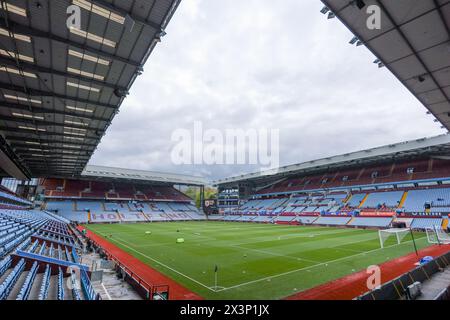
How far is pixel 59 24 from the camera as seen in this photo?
9.77m

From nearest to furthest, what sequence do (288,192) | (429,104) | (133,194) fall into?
1. (429,104)
2. (288,192)
3. (133,194)

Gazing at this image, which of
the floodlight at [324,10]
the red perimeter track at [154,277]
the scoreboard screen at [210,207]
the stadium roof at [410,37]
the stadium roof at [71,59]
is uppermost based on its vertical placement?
the stadium roof at [71,59]

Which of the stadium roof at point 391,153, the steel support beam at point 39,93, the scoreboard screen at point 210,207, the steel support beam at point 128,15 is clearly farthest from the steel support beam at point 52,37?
the scoreboard screen at point 210,207

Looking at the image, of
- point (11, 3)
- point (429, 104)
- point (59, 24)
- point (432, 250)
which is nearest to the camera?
point (11, 3)

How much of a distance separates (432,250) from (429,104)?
51.3 feet

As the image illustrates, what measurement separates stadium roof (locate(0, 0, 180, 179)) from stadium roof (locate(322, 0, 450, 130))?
20.3 ft

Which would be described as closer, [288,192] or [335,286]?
[335,286]

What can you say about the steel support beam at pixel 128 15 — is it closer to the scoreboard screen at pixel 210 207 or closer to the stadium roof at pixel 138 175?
the stadium roof at pixel 138 175

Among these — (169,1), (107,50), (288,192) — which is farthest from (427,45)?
(288,192)

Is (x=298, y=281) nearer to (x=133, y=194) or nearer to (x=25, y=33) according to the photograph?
(x=25, y=33)

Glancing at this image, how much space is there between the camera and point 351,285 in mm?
12062

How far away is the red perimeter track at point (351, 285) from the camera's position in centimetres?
1071

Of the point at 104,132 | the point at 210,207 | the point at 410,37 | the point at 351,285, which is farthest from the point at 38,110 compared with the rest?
the point at 210,207

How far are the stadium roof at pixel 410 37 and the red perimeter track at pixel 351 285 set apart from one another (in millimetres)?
9043
